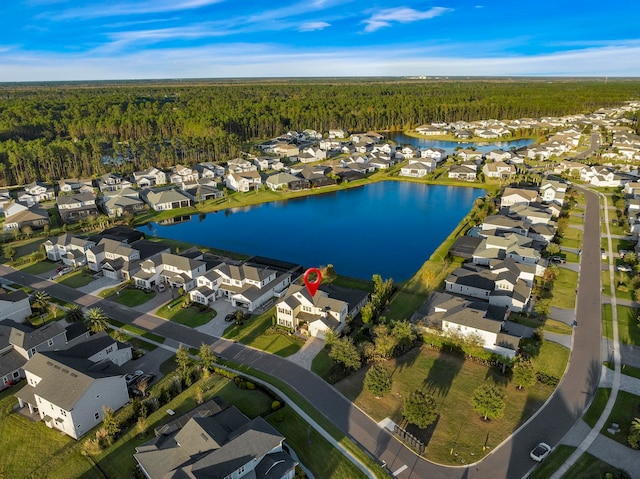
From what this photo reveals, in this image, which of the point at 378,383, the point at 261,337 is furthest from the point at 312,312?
the point at 378,383

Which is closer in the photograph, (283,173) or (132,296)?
(132,296)

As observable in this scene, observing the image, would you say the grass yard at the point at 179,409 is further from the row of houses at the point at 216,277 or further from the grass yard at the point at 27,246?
the grass yard at the point at 27,246

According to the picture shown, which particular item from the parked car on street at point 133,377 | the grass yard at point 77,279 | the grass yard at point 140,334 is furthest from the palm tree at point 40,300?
the parked car on street at point 133,377

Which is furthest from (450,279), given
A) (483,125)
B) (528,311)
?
(483,125)

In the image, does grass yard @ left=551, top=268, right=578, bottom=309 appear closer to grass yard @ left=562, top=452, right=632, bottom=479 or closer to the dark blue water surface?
the dark blue water surface

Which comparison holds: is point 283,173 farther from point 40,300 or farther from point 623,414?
point 623,414
